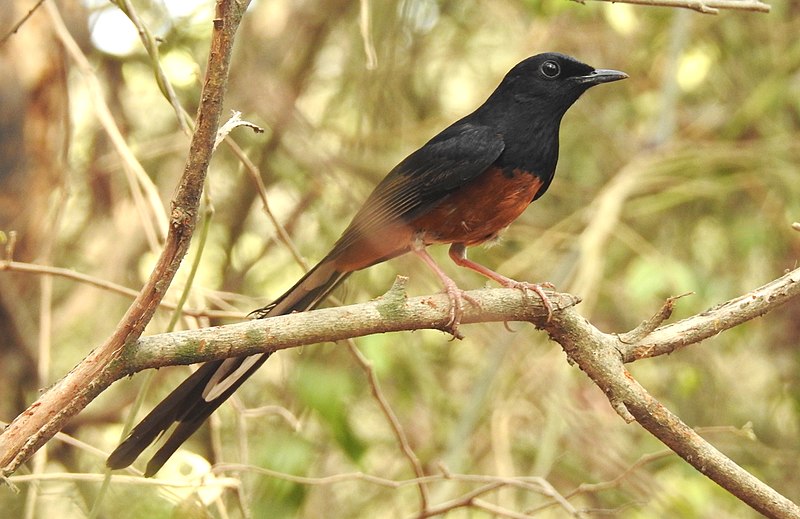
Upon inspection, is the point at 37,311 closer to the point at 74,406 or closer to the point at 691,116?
the point at 74,406

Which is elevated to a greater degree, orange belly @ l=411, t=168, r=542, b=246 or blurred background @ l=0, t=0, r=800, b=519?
blurred background @ l=0, t=0, r=800, b=519

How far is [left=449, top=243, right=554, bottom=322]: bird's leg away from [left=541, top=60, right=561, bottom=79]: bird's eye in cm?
76

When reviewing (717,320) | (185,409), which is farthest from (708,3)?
(185,409)

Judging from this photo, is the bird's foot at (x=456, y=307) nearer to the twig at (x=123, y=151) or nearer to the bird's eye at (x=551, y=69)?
the twig at (x=123, y=151)

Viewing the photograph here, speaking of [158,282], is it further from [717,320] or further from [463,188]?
Result: [463,188]

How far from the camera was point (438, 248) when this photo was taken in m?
5.71

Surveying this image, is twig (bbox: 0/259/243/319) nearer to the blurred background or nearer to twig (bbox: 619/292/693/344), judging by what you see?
the blurred background

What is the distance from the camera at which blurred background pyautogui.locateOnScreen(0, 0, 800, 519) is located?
14.9 feet

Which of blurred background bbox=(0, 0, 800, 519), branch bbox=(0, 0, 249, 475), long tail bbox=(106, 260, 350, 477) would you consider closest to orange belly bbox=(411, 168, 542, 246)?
blurred background bbox=(0, 0, 800, 519)

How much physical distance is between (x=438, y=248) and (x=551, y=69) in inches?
76.9

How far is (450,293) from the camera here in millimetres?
2766

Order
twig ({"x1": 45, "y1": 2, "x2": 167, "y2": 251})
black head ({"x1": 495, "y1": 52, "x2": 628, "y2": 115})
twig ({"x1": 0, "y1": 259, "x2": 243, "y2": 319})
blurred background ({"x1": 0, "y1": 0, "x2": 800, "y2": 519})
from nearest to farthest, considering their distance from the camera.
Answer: twig ({"x1": 0, "y1": 259, "x2": 243, "y2": 319}), twig ({"x1": 45, "y1": 2, "x2": 167, "y2": 251}), black head ({"x1": 495, "y1": 52, "x2": 628, "y2": 115}), blurred background ({"x1": 0, "y1": 0, "x2": 800, "y2": 519})

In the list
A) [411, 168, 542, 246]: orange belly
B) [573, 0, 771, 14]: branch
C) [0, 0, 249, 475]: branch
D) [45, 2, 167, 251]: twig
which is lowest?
[0, 0, 249, 475]: branch

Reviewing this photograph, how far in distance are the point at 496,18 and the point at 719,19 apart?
4.67 feet
